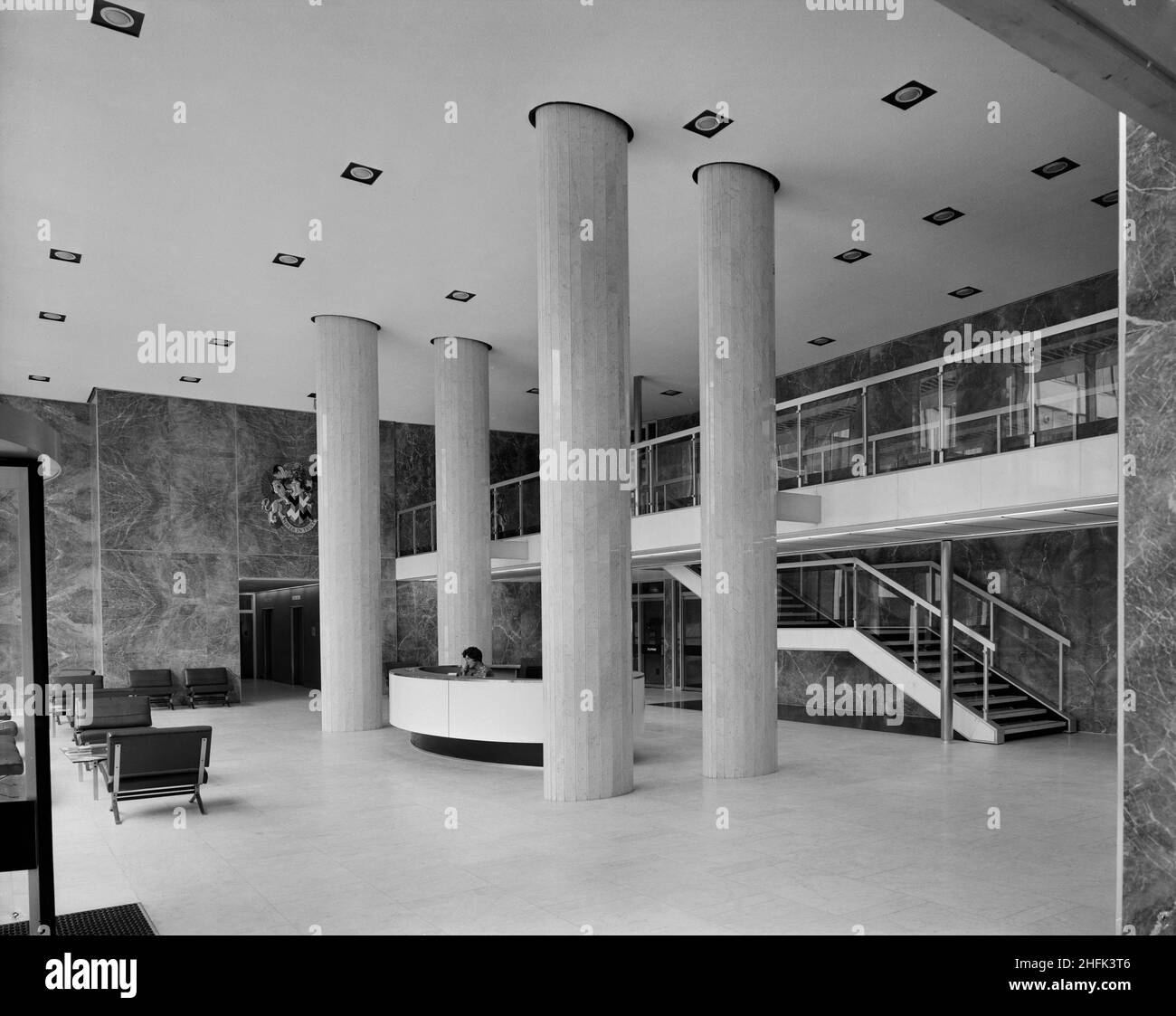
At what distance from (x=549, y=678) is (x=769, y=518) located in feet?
11.4

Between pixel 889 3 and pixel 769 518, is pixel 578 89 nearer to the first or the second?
pixel 889 3

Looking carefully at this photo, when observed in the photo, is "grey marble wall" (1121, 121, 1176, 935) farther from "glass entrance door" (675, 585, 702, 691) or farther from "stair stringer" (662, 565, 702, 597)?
"glass entrance door" (675, 585, 702, 691)

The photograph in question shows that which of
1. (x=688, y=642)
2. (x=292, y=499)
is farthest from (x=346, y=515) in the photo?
(x=688, y=642)

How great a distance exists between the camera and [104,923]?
6.12 m

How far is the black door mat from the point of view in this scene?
592 centimetres

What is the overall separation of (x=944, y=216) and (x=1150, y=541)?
897 cm

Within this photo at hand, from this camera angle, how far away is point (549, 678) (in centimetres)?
1028

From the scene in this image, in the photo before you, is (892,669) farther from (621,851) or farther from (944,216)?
(621,851)

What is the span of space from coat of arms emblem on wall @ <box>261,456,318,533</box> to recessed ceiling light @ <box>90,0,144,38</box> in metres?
16.8

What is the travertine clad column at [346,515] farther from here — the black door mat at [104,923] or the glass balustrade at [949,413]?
the black door mat at [104,923]

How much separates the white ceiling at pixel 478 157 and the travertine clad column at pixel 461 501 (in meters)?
0.97

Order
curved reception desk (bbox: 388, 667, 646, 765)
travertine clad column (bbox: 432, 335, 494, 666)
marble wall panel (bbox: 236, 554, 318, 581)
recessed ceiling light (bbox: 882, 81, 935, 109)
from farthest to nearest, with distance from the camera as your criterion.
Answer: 1. marble wall panel (bbox: 236, 554, 318, 581)
2. travertine clad column (bbox: 432, 335, 494, 666)
3. curved reception desk (bbox: 388, 667, 646, 765)
4. recessed ceiling light (bbox: 882, 81, 935, 109)

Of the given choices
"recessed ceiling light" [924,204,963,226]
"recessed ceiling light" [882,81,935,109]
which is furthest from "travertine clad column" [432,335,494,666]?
"recessed ceiling light" [882,81,935,109]

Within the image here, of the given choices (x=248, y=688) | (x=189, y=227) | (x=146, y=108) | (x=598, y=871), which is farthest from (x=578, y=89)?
(x=248, y=688)
